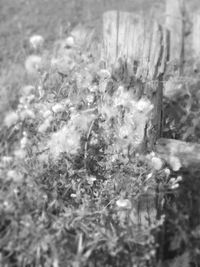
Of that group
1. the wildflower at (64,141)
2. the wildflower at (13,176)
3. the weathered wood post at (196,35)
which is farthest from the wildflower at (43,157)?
the weathered wood post at (196,35)

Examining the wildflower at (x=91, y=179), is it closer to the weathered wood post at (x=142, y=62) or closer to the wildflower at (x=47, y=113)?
the weathered wood post at (x=142, y=62)

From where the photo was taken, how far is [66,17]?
6.10 meters

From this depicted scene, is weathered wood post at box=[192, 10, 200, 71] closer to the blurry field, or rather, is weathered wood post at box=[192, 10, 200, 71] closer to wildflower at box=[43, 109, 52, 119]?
the blurry field

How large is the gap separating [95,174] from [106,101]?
14.3 inches

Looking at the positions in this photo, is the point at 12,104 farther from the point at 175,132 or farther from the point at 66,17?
the point at 66,17

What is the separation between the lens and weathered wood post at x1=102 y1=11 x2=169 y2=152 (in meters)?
2.35

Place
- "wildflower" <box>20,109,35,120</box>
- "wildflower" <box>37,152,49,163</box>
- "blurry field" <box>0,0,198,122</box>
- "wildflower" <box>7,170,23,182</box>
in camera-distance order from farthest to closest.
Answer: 1. "blurry field" <box>0,0,198,122</box>
2. "wildflower" <box>37,152,49,163</box>
3. "wildflower" <box>20,109,35,120</box>
4. "wildflower" <box>7,170,23,182</box>

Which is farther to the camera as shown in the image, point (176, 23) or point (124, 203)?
point (176, 23)

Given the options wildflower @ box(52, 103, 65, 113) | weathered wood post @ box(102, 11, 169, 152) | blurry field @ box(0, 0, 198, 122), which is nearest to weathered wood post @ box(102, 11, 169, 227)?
weathered wood post @ box(102, 11, 169, 152)

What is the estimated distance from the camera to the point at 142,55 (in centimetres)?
246

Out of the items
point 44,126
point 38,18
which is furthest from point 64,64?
point 38,18

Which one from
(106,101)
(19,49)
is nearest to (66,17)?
(19,49)

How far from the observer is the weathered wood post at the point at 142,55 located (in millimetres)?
2348

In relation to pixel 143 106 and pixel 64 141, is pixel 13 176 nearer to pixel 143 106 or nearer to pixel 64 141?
pixel 64 141
